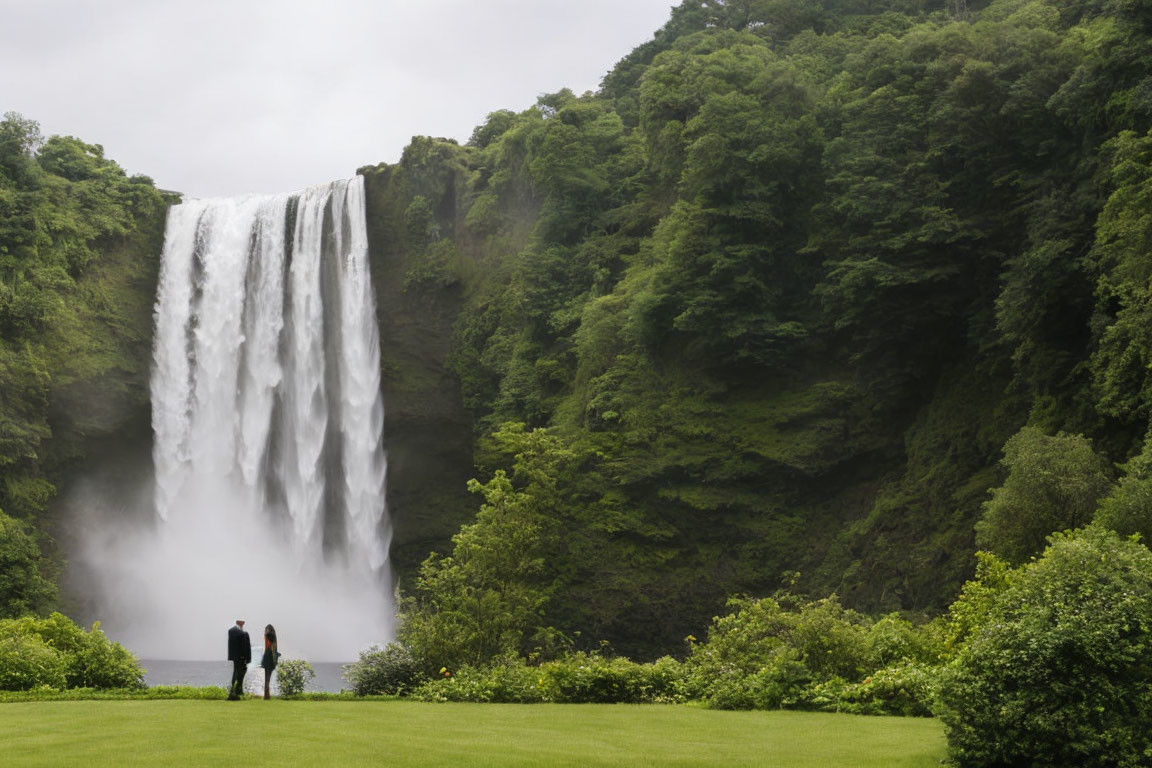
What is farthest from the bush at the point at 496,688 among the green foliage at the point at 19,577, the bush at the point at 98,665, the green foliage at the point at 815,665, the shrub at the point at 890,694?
the green foliage at the point at 19,577

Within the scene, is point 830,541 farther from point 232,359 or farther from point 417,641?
point 232,359

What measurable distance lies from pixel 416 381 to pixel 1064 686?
3687 centimetres

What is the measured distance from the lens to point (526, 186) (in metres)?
44.9

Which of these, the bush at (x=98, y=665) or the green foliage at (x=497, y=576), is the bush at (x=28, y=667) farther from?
the green foliage at (x=497, y=576)

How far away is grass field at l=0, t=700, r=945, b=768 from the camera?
10500mm

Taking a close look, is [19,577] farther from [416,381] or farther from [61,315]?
[416,381]

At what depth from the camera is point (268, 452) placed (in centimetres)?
4431

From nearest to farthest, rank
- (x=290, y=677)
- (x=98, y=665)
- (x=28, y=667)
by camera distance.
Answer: (x=290, y=677)
(x=28, y=667)
(x=98, y=665)

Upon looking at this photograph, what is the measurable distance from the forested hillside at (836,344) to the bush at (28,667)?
26.0 ft

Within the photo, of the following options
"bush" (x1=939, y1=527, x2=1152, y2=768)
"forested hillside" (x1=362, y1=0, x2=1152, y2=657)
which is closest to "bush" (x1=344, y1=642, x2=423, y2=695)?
"forested hillside" (x1=362, y1=0, x2=1152, y2=657)

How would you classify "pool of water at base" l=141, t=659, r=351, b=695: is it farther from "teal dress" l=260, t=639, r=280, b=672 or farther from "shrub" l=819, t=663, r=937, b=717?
"shrub" l=819, t=663, r=937, b=717

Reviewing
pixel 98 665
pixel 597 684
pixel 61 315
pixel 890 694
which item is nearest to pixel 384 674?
pixel 597 684

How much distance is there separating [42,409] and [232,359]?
7.43 metres

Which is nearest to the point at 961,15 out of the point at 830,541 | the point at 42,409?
the point at 830,541
